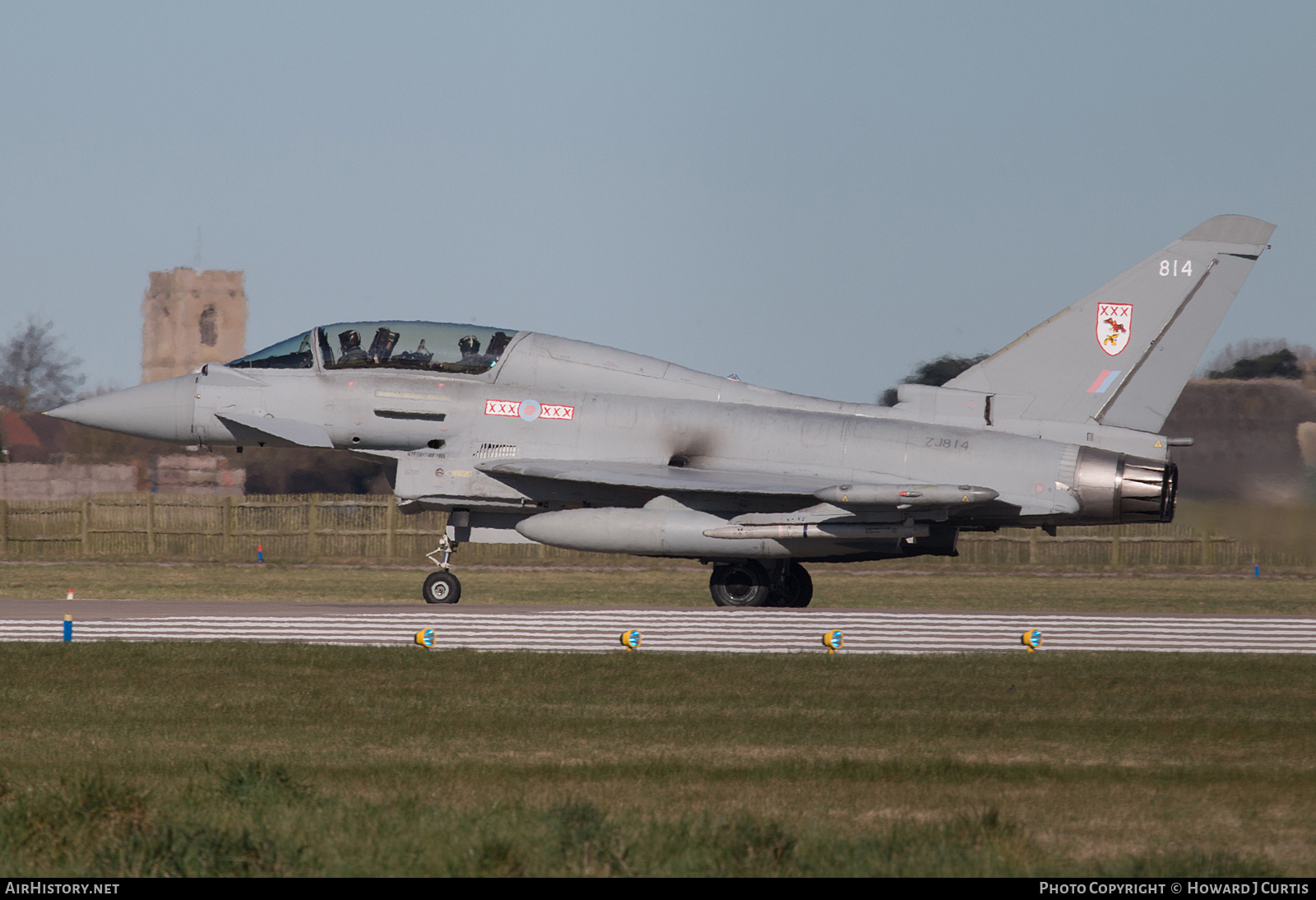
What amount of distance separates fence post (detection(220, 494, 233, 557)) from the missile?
2088 centimetres

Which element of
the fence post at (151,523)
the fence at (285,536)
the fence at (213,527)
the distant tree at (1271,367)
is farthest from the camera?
the fence post at (151,523)

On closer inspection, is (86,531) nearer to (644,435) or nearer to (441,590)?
(441,590)

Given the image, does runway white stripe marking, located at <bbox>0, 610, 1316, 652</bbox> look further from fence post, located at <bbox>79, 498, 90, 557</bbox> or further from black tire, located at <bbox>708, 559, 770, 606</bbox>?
fence post, located at <bbox>79, 498, 90, 557</bbox>

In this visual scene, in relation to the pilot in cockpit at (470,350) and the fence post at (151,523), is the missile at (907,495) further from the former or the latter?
the fence post at (151,523)

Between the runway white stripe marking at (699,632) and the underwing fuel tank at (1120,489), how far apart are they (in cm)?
228

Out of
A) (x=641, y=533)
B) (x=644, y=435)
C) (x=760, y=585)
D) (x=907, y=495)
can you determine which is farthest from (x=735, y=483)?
(x=907, y=495)

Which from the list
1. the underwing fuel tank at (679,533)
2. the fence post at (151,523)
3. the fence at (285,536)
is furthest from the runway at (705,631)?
the fence post at (151,523)

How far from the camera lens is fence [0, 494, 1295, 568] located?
30.0 meters

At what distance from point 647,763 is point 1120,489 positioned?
9.30m

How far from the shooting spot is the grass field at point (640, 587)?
20.7 m

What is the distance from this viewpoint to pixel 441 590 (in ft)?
53.9

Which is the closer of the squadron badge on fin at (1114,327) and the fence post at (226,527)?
the squadron badge on fin at (1114,327)

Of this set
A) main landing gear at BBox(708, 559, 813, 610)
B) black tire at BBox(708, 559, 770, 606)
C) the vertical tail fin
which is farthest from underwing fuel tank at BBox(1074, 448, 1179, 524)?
black tire at BBox(708, 559, 770, 606)
